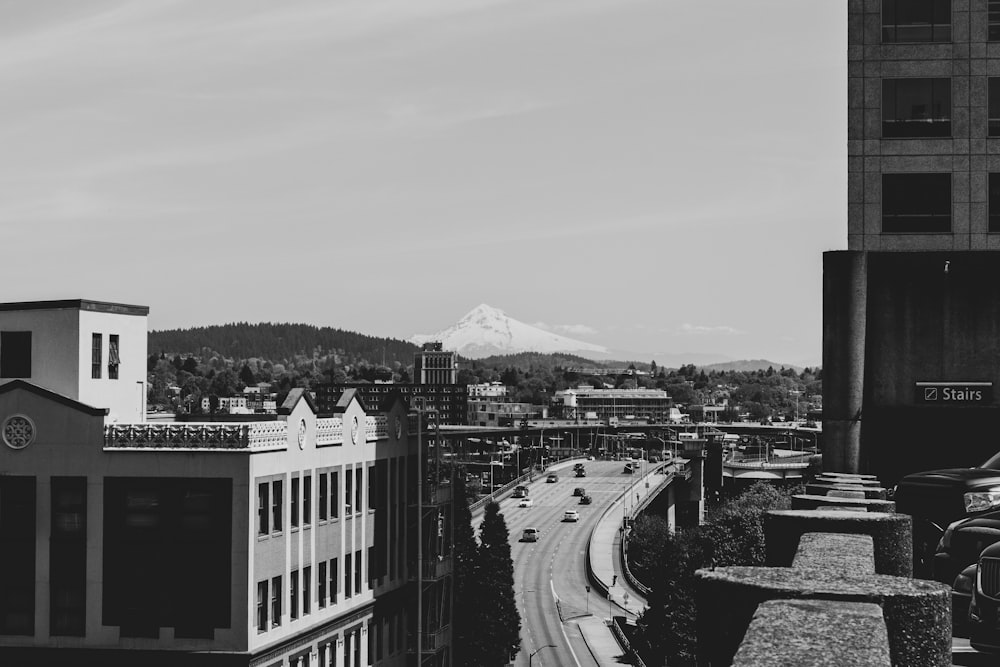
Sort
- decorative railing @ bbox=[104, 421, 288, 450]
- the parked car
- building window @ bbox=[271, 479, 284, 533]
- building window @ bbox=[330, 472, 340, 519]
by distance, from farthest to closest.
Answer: building window @ bbox=[330, 472, 340, 519] → building window @ bbox=[271, 479, 284, 533] → decorative railing @ bbox=[104, 421, 288, 450] → the parked car

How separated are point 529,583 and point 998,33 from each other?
14241 cm

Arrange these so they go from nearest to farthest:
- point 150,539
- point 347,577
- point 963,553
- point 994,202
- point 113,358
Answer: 1. point 963,553
2. point 994,202
3. point 150,539
4. point 347,577
5. point 113,358

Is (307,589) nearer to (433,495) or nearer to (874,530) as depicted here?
(433,495)

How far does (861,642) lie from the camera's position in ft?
18.3

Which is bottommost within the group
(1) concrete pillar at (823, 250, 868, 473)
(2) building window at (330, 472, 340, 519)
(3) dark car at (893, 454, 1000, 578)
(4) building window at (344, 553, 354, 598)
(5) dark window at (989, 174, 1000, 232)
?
(4) building window at (344, 553, 354, 598)

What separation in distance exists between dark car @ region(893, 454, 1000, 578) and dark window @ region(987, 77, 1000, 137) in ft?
44.7

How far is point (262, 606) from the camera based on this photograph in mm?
39938

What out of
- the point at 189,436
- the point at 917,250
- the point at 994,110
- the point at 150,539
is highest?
the point at 994,110

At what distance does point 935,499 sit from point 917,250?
1300 centimetres

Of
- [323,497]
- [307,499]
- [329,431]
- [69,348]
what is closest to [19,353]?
[69,348]

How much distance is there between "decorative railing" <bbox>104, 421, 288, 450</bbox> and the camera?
39469mm

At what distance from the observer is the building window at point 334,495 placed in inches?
1832

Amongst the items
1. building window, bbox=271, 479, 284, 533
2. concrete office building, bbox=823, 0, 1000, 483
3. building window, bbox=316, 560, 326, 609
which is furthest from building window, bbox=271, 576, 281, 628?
concrete office building, bbox=823, 0, 1000, 483

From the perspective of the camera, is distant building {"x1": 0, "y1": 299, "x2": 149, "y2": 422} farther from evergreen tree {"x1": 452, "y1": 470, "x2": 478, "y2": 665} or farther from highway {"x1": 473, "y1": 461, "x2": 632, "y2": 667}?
highway {"x1": 473, "y1": 461, "x2": 632, "y2": 667}
